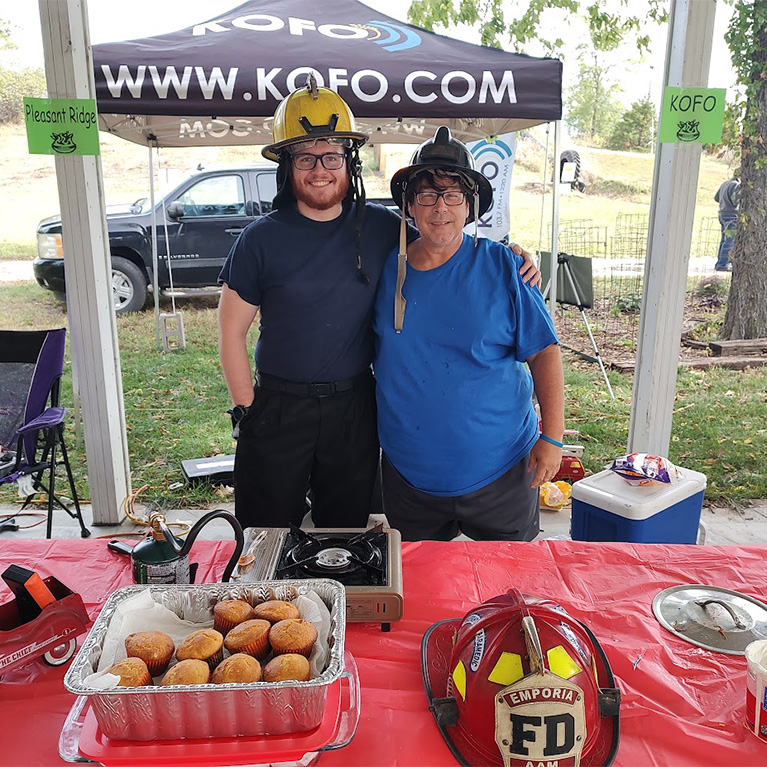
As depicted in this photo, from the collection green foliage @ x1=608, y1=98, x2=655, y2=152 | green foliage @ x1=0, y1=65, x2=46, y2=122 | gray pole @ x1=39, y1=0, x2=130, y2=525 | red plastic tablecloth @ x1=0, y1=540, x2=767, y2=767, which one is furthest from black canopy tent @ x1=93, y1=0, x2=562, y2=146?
green foliage @ x1=608, y1=98, x2=655, y2=152

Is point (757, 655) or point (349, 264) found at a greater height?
point (349, 264)

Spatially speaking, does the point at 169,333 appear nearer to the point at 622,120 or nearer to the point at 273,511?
the point at 273,511

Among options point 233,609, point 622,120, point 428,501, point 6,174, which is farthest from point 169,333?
point 622,120

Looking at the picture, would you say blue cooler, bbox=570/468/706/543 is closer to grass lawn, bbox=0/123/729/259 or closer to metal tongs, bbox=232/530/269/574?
metal tongs, bbox=232/530/269/574

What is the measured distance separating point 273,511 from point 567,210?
13.5 metres

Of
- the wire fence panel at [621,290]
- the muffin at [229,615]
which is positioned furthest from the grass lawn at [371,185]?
the muffin at [229,615]

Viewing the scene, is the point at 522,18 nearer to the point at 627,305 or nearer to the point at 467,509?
the point at 627,305

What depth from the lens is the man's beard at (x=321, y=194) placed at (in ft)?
6.72

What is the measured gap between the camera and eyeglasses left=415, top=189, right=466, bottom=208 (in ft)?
6.11

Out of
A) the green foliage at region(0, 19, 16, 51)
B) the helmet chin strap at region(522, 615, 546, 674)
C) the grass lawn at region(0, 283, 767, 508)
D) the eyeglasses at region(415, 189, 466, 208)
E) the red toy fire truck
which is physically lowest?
the grass lawn at region(0, 283, 767, 508)

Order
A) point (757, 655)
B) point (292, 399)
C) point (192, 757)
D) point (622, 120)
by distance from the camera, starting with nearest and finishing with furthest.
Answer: point (192, 757) < point (757, 655) < point (292, 399) < point (622, 120)

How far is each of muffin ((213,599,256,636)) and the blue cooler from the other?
1554 mm

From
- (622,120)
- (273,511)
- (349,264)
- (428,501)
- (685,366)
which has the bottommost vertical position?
(685,366)

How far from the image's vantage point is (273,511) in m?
2.35
